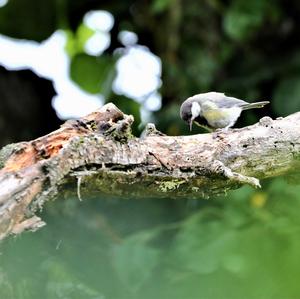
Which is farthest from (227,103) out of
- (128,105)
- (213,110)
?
(128,105)

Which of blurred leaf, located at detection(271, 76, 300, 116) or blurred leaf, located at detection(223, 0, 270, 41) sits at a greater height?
blurred leaf, located at detection(223, 0, 270, 41)

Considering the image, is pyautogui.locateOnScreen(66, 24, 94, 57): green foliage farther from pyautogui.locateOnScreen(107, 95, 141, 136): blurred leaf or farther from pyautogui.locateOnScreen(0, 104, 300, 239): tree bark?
pyautogui.locateOnScreen(0, 104, 300, 239): tree bark

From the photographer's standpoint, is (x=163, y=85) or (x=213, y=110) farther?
(x=163, y=85)

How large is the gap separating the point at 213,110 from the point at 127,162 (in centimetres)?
97

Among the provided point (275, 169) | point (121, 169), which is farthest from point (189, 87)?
point (121, 169)

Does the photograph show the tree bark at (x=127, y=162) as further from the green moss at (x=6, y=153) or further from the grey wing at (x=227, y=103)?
the grey wing at (x=227, y=103)

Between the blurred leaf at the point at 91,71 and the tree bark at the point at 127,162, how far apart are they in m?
1.50

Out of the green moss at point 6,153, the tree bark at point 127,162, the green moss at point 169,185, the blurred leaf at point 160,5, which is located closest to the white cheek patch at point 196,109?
the blurred leaf at point 160,5

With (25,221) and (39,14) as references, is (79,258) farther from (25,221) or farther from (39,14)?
(39,14)

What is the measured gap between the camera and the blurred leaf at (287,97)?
2479 mm

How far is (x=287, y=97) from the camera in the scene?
8.21ft

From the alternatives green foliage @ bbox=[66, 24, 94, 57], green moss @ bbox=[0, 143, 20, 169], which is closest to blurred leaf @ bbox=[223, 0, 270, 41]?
green foliage @ bbox=[66, 24, 94, 57]

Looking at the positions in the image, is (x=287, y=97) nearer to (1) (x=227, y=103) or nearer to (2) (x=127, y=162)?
(1) (x=227, y=103)

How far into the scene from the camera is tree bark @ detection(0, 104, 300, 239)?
105 cm
